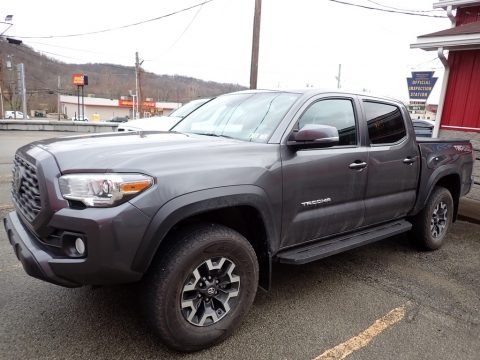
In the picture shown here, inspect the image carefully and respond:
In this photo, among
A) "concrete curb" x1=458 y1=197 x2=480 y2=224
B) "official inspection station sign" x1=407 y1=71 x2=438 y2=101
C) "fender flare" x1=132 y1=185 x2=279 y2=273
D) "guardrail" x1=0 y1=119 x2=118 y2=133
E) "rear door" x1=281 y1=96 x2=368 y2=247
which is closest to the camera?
"fender flare" x1=132 y1=185 x2=279 y2=273

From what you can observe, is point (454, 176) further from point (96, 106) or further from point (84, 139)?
point (96, 106)

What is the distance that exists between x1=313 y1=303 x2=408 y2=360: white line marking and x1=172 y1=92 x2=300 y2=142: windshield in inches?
64.0

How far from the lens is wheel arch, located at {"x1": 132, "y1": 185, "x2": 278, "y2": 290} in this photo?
241 cm

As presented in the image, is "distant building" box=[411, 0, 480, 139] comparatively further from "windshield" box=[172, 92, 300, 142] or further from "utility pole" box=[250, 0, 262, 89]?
"utility pole" box=[250, 0, 262, 89]

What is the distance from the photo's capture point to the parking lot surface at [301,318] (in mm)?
2756

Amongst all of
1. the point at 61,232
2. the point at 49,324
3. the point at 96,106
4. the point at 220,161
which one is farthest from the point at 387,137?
the point at 96,106

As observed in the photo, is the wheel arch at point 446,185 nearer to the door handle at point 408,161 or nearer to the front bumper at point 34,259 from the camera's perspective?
the door handle at point 408,161

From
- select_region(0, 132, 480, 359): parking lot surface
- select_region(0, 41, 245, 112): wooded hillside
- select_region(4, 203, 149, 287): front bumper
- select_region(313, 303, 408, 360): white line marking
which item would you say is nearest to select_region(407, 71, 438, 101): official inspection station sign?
select_region(0, 132, 480, 359): parking lot surface

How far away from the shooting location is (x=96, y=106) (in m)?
84.9

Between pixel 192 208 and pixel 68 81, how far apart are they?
8364 cm

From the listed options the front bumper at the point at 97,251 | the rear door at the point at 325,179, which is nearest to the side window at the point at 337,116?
Answer: the rear door at the point at 325,179

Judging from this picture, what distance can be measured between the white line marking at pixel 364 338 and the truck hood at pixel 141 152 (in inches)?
58.1

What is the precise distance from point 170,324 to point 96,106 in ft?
292

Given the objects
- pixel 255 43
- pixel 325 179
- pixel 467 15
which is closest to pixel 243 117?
pixel 325 179
